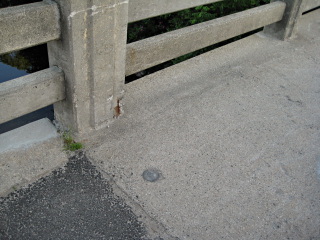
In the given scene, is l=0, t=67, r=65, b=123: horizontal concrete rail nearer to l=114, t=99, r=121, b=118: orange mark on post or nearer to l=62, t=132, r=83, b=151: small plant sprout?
l=62, t=132, r=83, b=151: small plant sprout

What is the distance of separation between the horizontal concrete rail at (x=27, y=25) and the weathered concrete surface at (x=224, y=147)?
3.13ft

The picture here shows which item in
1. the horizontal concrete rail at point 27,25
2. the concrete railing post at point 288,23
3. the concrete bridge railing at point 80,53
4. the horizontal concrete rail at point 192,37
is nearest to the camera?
the horizontal concrete rail at point 27,25

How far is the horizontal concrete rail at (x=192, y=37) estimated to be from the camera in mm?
3414

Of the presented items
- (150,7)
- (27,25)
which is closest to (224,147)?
(150,7)

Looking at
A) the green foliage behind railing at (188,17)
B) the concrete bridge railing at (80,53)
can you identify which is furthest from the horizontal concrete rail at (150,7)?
the green foliage behind railing at (188,17)

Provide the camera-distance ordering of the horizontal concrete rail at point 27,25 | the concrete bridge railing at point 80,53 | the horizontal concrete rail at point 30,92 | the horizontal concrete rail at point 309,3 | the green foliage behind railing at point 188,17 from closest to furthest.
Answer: the horizontal concrete rail at point 27,25 → the concrete bridge railing at point 80,53 → the horizontal concrete rail at point 30,92 → the horizontal concrete rail at point 309,3 → the green foliage behind railing at point 188,17

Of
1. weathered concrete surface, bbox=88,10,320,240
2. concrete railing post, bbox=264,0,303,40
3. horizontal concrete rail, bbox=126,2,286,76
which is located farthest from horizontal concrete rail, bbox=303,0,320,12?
weathered concrete surface, bbox=88,10,320,240

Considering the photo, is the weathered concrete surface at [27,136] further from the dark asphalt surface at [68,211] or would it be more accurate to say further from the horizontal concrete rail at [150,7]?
the horizontal concrete rail at [150,7]

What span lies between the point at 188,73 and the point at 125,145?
1305mm

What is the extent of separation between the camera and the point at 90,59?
9.09 ft

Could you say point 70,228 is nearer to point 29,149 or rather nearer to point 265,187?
point 29,149

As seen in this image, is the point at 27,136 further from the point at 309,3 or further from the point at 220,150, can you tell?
the point at 309,3

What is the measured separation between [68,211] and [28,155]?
624mm

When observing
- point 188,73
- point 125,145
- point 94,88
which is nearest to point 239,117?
point 188,73
